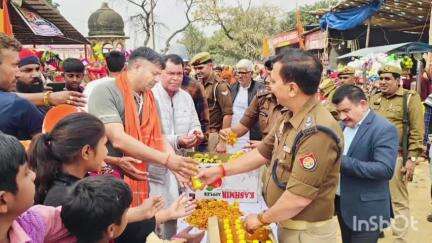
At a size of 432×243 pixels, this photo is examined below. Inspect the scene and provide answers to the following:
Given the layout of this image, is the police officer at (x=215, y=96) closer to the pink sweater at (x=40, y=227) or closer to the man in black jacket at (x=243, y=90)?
the man in black jacket at (x=243, y=90)

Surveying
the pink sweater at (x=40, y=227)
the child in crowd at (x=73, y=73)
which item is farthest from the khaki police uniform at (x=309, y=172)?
the child in crowd at (x=73, y=73)

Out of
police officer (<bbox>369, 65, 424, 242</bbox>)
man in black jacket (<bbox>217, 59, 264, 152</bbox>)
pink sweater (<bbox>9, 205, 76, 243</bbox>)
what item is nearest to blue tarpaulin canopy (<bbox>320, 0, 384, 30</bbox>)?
man in black jacket (<bbox>217, 59, 264, 152</bbox>)

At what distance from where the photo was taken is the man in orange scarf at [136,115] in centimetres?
307

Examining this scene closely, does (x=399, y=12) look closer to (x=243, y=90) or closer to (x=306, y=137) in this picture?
(x=243, y=90)

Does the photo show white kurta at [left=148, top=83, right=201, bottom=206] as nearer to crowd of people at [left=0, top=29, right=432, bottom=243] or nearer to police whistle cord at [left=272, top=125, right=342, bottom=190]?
crowd of people at [left=0, top=29, right=432, bottom=243]

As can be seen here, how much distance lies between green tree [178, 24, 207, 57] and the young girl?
58665mm

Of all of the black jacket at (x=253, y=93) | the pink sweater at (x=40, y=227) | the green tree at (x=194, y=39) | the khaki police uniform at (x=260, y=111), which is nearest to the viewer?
the pink sweater at (x=40, y=227)

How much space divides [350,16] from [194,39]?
49.6 meters

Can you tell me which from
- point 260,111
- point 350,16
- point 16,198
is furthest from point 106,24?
point 16,198

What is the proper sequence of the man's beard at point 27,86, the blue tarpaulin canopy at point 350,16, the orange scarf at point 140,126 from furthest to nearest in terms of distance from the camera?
the blue tarpaulin canopy at point 350,16
the man's beard at point 27,86
the orange scarf at point 140,126

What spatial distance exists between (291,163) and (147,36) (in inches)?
991

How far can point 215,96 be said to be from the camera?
635 cm

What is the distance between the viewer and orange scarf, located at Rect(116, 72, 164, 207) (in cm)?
321

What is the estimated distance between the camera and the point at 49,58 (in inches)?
541
